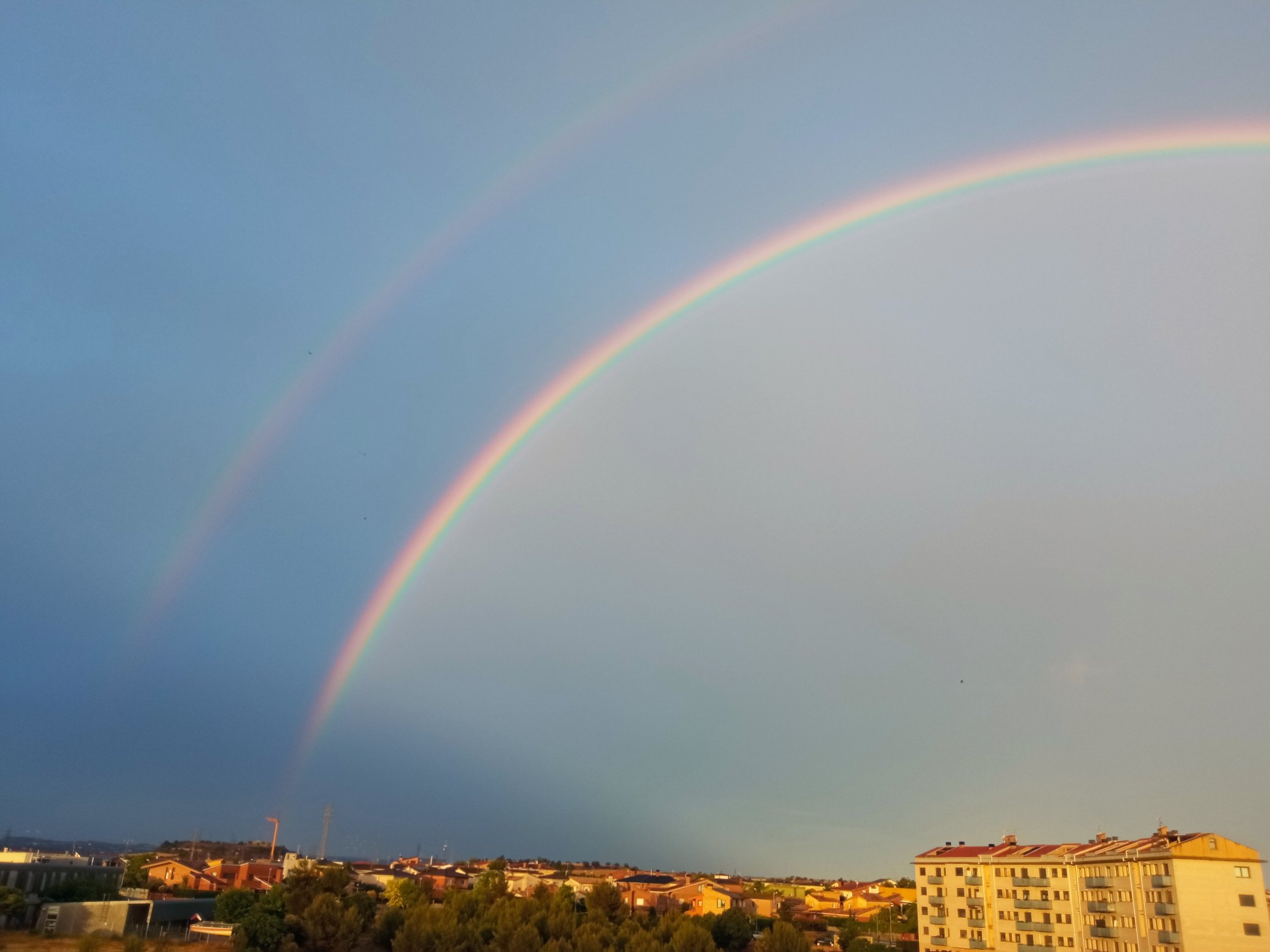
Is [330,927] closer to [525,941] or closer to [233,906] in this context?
[233,906]

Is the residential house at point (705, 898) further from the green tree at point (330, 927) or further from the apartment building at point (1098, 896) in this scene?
the green tree at point (330, 927)

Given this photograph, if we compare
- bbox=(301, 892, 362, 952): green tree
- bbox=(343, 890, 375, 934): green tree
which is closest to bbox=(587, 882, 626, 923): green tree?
bbox=(343, 890, 375, 934): green tree

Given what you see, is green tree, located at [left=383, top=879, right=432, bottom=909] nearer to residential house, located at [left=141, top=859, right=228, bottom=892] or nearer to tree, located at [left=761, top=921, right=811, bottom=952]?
residential house, located at [left=141, top=859, right=228, bottom=892]

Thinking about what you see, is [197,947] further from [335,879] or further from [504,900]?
[504,900]

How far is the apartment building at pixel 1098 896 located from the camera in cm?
4119

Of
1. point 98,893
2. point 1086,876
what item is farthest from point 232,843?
point 1086,876

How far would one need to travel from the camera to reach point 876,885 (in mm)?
112062

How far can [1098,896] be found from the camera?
1917 inches

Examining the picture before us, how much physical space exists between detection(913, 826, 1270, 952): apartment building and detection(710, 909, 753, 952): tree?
12441 mm

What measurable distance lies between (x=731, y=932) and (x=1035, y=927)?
56.5 ft

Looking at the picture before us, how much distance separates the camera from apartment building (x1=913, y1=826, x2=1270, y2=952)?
41.2 m

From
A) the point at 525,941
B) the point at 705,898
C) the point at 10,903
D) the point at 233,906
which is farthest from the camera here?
the point at 705,898

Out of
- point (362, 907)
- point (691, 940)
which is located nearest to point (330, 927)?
point (362, 907)

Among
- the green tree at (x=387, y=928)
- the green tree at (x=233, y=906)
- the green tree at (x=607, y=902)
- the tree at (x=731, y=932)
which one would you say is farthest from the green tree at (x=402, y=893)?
the tree at (x=731, y=932)
